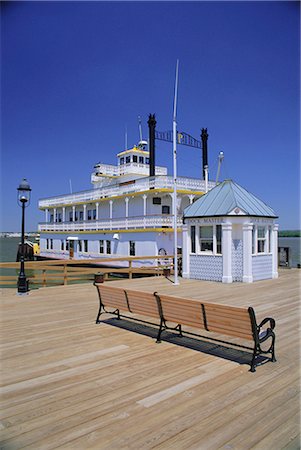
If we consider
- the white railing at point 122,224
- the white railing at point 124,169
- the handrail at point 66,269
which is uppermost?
the white railing at point 124,169

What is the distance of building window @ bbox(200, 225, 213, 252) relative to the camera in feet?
52.4

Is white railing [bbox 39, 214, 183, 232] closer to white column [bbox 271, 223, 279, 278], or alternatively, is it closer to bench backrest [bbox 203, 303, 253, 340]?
white column [bbox 271, 223, 279, 278]

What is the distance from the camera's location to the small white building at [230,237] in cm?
1495

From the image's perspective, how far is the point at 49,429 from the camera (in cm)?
353

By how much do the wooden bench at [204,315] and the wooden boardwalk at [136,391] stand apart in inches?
16.5

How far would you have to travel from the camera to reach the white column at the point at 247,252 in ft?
48.6

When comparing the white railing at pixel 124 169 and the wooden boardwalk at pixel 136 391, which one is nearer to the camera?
the wooden boardwalk at pixel 136 391

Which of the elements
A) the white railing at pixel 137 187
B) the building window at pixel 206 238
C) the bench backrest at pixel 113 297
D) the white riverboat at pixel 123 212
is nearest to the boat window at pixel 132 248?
the white riverboat at pixel 123 212

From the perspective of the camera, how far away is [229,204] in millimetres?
15383

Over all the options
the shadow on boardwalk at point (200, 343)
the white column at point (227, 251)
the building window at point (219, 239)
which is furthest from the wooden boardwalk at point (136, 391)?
the building window at point (219, 239)

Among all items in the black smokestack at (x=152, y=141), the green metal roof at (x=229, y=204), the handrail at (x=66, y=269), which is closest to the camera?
the handrail at (x=66, y=269)

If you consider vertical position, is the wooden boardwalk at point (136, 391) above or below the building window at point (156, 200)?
below

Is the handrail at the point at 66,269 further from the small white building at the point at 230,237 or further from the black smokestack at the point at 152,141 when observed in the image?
the black smokestack at the point at 152,141

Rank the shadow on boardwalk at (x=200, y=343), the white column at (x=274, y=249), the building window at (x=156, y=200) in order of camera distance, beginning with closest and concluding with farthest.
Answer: the shadow on boardwalk at (x=200, y=343) < the white column at (x=274, y=249) < the building window at (x=156, y=200)
